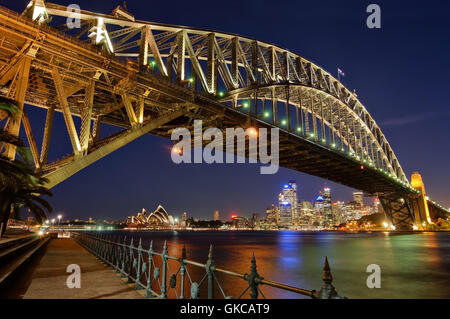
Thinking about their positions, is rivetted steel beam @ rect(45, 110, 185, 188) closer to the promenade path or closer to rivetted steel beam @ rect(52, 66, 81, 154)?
rivetted steel beam @ rect(52, 66, 81, 154)

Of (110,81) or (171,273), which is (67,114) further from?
A: (171,273)

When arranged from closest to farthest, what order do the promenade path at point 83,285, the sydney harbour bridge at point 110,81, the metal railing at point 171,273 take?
1. the metal railing at point 171,273
2. the promenade path at point 83,285
3. the sydney harbour bridge at point 110,81

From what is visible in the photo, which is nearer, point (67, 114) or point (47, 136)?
point (67, 114)

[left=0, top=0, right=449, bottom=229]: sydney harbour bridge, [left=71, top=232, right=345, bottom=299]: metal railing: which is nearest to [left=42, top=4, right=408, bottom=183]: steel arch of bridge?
[left=0, top=0, right=449, bottom=229]: sydney harbour bridge

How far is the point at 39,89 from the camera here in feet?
68.0

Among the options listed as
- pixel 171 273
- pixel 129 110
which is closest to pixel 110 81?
pixel 129 110

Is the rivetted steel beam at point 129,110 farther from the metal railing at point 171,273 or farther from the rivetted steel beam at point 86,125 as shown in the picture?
the metal railing at point 171,273

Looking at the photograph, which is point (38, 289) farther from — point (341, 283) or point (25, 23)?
point (341, 283)

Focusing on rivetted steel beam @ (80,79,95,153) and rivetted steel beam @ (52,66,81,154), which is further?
rivetted steel beam @ (80,79,95,153)

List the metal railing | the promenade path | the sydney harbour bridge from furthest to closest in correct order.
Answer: the sydney harbour bridge
the promenade path
the metal railing

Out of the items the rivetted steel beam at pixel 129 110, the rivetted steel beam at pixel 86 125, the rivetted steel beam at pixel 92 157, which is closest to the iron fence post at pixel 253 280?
the rivetted steel beam at pixel 92 157
